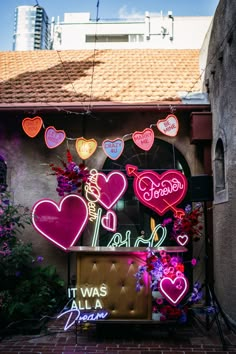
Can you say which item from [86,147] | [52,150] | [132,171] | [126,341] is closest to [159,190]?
[132,171]

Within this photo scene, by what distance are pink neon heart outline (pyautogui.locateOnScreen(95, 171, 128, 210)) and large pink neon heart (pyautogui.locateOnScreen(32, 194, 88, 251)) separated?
45cm

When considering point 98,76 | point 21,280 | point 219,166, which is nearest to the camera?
point 21,280

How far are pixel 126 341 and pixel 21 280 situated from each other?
2644mm

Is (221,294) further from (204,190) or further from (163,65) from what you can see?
(163,65)

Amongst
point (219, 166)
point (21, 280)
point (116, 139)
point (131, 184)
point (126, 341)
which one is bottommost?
point (126, 341)

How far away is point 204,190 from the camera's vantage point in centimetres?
658

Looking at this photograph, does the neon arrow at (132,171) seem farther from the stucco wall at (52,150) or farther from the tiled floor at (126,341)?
the tiled floor at (126,341)

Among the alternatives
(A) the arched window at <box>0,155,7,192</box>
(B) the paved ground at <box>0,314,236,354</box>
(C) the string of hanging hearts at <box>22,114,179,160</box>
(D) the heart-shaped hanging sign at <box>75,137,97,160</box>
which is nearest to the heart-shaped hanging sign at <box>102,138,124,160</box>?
(C) the string of hanging hearts at <box>22,114,179,160</box>

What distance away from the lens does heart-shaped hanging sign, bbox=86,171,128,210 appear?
25.2 feet

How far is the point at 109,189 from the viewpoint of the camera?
786 cm

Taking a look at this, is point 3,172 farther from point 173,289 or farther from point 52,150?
point 173,289

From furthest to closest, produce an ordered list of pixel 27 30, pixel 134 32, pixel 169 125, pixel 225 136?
pixel 27 30 < pixel 134 32 < pixel 169 125 < pixel 225 136

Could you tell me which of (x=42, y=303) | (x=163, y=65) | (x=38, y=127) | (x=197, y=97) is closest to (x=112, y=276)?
(x=42, y=303)

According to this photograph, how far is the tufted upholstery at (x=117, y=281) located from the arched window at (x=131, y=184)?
2.25 metres
